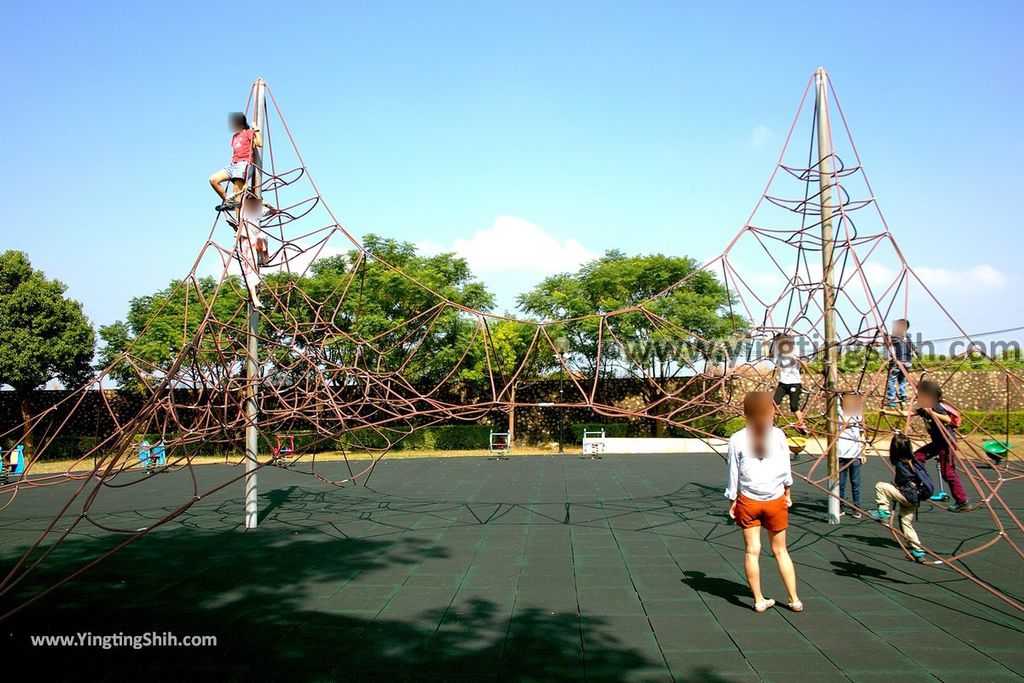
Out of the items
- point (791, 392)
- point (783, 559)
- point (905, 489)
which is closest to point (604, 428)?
point (791, 392)

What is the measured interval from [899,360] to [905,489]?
46.4 inches

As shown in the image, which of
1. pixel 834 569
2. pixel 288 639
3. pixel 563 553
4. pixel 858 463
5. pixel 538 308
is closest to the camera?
Result: pixel 288 639

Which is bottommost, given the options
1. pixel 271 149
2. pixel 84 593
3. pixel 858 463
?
pixel 84 593

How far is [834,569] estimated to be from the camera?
5359 mm

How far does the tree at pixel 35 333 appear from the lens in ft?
59.8

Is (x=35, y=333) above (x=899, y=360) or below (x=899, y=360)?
above

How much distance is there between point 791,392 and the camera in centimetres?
691

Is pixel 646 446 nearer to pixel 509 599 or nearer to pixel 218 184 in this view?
pixel 509 599

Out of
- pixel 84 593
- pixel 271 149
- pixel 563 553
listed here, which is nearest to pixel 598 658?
pixel 563 553

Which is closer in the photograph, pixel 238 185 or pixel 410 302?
pixel 238 185

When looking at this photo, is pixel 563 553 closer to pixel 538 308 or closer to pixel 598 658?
pixel 598 658

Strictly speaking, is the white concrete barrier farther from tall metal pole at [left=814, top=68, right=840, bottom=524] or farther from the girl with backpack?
the girl with backpack

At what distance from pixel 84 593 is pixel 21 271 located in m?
18.2

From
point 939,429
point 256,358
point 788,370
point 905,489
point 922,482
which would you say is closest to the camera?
point 939,429
